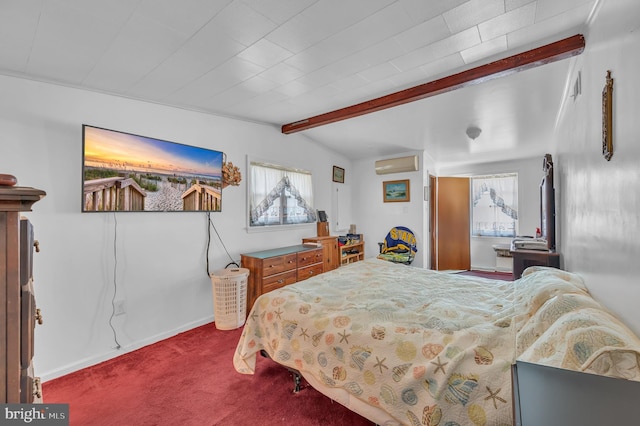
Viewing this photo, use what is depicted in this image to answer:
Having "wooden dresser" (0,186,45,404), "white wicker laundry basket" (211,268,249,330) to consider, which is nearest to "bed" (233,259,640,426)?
"white wicker laundry basket" (211,268,249,330)

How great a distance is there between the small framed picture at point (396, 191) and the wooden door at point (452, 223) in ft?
3.32

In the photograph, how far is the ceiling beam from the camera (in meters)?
1.95

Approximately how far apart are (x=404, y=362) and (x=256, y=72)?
7.68 ft

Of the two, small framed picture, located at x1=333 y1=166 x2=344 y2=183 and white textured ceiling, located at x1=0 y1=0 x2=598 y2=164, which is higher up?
white textured ceiling, located at x1=0 y1=0 x2=598 y2=164

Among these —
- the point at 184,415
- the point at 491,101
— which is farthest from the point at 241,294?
the point at 491,101

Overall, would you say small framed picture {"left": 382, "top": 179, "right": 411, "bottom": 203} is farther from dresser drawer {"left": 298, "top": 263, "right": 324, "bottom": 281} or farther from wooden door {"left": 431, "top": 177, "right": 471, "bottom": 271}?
dresser drawer {"left": 298, "top": 263, "right": 324, "bottom": 281}

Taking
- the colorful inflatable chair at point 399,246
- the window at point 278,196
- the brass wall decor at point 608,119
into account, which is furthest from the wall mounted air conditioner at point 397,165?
the brass wall decor at point 608,119

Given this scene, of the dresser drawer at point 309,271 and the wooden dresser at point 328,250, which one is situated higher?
the wooden dresser at point 328,250

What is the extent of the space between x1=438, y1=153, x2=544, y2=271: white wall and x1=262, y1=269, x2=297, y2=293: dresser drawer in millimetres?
4317

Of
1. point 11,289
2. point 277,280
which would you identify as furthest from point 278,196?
point 11,289

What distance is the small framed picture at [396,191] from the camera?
497 cm

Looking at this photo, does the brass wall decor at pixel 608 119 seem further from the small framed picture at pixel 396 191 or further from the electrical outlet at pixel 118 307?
the small framed picture at pixel 396 191

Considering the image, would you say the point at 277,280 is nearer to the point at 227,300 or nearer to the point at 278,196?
the point at 227,300

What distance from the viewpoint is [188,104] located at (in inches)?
111
